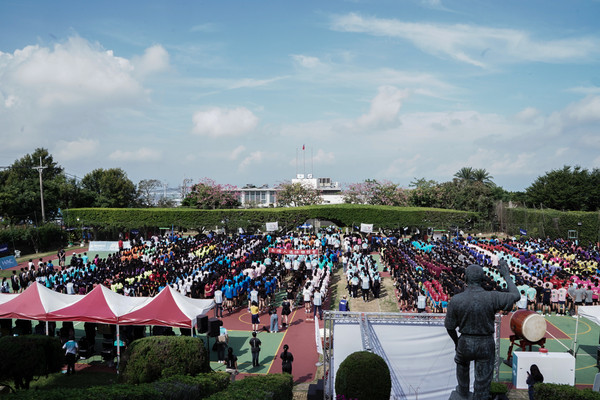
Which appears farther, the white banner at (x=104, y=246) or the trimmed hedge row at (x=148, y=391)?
the white banner at (x=104, y=246)

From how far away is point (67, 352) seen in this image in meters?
12.5

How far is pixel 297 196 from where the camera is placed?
5719 cm

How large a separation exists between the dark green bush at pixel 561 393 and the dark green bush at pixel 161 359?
7389 mm

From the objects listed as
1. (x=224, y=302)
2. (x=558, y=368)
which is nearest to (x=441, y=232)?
(x=224, y=302)

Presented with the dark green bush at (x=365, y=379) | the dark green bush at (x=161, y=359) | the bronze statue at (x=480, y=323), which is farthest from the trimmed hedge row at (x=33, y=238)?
the bronze statue at (x=480, y=323)

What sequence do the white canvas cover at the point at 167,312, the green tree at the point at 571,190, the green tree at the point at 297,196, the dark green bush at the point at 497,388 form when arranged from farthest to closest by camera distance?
the green tree at the point at 297,196, the green tree at the point at 571,190, the white canvas cover at the point at 167,312, the dark green bush at the point at 497,388

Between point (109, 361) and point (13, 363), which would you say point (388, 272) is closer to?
point (109, 361)

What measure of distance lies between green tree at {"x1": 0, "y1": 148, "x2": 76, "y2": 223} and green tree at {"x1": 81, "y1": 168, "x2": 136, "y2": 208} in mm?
2642

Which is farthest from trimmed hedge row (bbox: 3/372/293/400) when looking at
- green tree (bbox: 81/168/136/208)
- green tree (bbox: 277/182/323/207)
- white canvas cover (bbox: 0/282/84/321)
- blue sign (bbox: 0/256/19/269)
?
green tree (bbox: 81/168/136/208)

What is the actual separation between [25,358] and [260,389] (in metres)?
6.26

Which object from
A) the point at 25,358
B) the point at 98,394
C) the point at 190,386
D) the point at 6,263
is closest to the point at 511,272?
the point at 190,386

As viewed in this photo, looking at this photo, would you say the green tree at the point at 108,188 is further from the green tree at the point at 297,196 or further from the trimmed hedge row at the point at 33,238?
the green tree at the point at 297,196

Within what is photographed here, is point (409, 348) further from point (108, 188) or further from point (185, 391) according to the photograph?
point (108, 188)

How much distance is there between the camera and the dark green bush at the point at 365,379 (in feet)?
26.1
